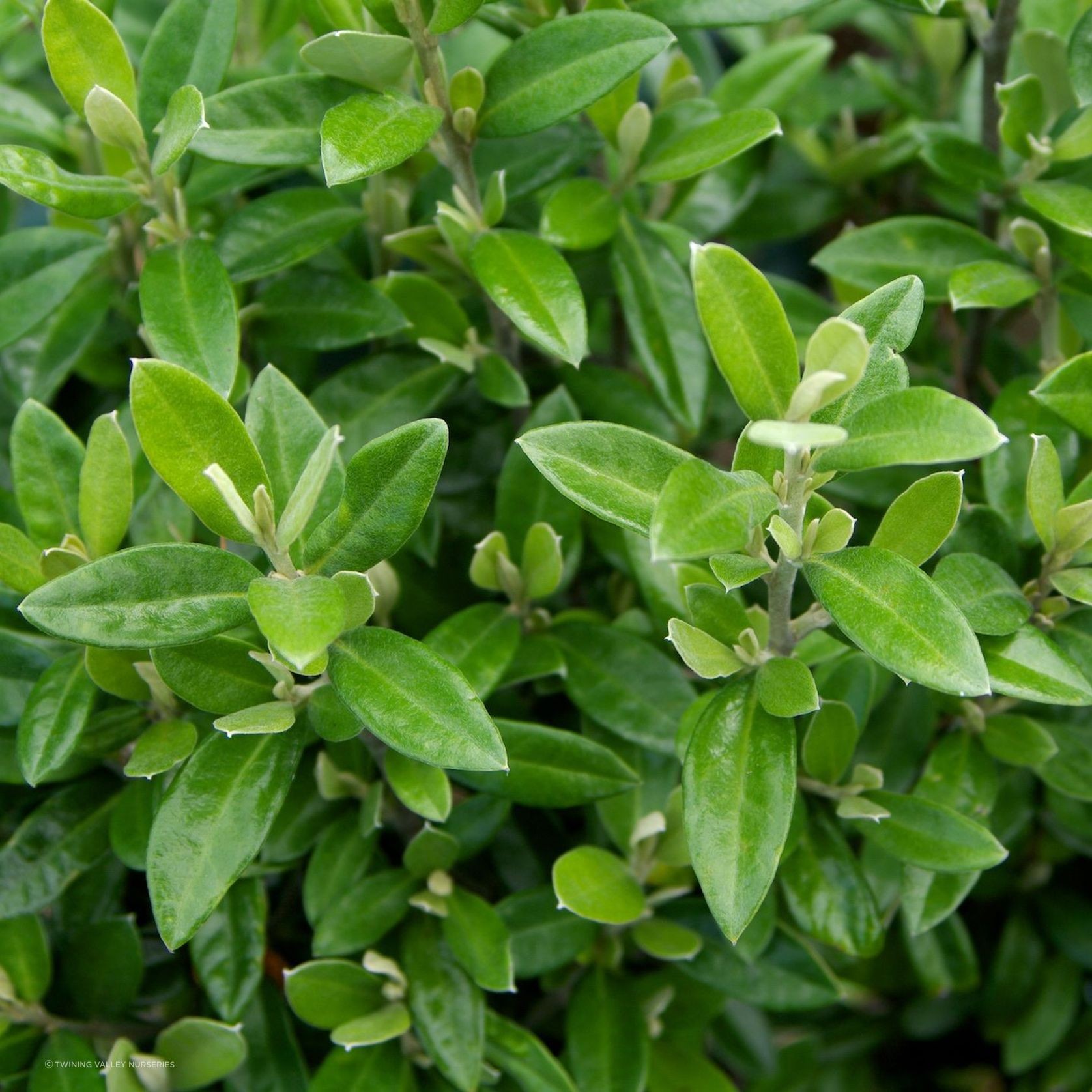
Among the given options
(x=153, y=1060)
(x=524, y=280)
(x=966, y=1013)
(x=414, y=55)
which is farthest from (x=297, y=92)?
(x=966, y=1013)

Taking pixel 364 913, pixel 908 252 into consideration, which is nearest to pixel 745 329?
pixel 908 252

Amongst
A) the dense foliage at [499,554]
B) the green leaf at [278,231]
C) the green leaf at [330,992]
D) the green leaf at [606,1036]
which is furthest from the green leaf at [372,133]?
the green leaf at [606,1036]

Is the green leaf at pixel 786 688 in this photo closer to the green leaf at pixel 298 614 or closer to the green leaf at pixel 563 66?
the green leaf at pixel 298 614

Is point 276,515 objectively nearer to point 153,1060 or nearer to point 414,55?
point 414,55

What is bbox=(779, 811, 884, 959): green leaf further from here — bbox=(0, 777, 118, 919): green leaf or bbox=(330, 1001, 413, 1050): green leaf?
bbox=(0, 777, 118, 919): green leaf

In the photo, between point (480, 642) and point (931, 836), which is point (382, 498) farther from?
point (931, 836)
